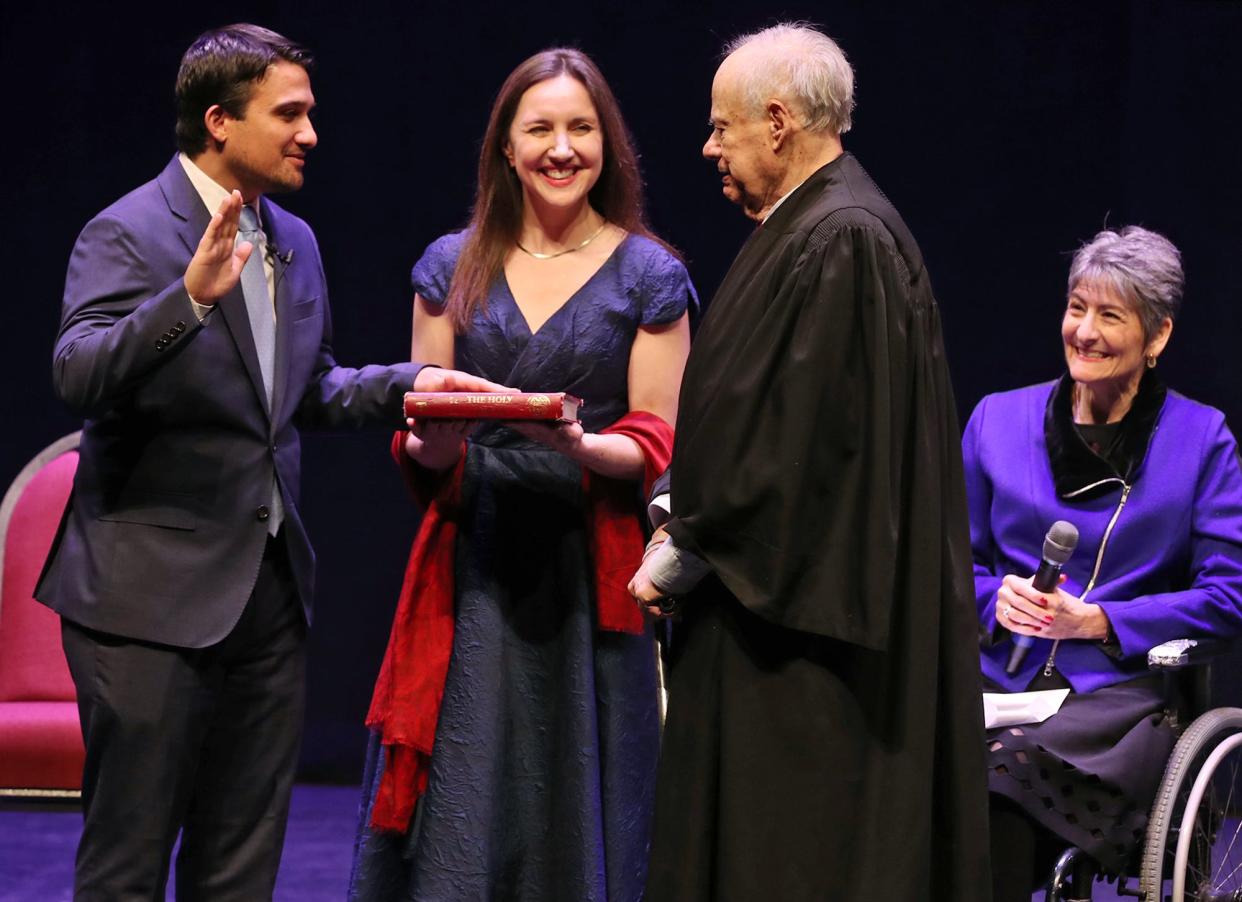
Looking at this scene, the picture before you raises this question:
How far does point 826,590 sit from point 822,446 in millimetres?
200

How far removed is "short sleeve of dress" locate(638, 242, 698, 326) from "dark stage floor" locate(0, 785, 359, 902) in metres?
1.82

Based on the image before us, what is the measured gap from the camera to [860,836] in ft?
7.29

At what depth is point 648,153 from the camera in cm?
467

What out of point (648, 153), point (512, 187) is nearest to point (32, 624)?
point (512, 187)

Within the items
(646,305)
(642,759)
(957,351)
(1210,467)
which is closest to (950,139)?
(957,351)

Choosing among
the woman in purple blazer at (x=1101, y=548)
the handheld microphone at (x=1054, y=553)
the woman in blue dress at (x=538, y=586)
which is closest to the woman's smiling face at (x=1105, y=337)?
the woman in purple blazer at (x=1101, y=548)

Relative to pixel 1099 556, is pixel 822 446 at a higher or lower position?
higher

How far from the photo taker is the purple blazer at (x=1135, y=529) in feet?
9.79

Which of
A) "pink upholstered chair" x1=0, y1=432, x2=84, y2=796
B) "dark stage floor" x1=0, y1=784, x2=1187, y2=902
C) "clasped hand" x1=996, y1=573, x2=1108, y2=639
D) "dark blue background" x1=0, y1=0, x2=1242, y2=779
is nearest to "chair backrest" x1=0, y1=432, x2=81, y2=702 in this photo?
"pink upholstered chair" x1=0, y1=432, x2=84, y2=796

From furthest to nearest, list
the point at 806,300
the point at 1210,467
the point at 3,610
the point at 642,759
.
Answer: the point at 3,610 < the point at 1210,467 < the point at 642,759 < the point at 806,300

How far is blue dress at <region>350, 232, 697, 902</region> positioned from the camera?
2.72m

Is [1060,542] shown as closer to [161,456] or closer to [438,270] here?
[438,270]

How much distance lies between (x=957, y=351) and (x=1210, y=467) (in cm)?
160

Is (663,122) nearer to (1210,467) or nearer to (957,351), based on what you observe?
(957,351)
